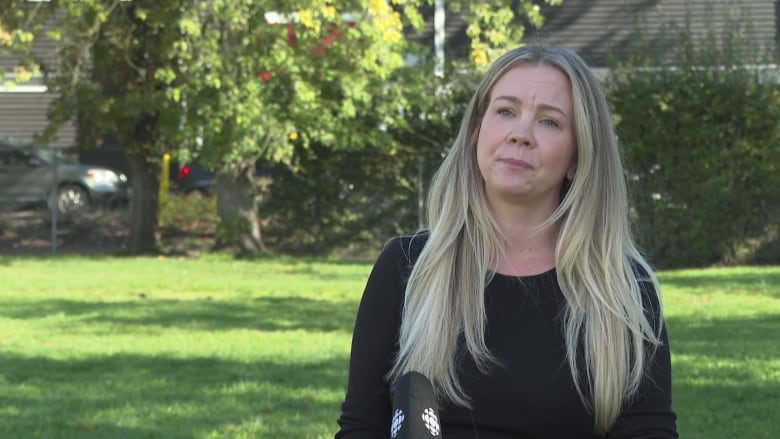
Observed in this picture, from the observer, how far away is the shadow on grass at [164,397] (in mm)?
7070

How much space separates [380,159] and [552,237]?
60.4 ft

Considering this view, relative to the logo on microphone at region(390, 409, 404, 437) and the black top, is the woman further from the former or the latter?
the logo on microphone at region(390, 409, 404, 437)

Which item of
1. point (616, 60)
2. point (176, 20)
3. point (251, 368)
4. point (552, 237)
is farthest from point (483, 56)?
point (552, 237)

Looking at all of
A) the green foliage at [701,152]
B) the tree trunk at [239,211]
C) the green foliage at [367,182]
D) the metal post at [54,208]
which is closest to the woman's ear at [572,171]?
the green foliage at [701,152]

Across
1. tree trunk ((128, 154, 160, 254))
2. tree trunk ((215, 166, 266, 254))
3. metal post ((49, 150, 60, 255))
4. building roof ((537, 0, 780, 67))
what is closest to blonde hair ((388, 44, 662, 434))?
tree trunk ((215, 166, 266, 254))

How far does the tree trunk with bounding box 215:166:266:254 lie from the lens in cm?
2202

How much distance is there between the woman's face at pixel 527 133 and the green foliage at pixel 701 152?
16.8 metres

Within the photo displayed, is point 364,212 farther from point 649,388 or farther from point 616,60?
point 649,388

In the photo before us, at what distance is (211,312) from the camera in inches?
525

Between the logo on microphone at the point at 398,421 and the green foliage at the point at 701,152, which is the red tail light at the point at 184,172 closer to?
the green foliage at the point at 701,152

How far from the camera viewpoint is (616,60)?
20750 millimetres

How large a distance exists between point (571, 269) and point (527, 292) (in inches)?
5.2

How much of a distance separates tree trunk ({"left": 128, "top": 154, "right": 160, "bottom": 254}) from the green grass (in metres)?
5.25

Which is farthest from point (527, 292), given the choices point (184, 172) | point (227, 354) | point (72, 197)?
point (184, 172)
